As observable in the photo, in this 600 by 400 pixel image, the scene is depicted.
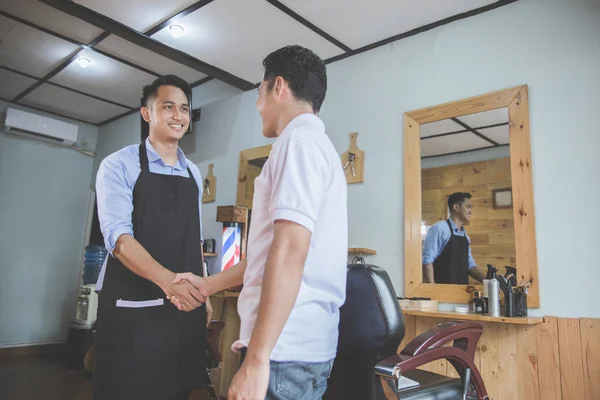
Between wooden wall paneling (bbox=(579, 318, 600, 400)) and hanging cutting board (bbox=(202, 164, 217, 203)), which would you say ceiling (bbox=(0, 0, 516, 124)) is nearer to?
hanging cutting board (bbox=(202, 164, 217, 203))

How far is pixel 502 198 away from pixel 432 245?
54 centimetres

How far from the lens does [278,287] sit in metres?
0.90

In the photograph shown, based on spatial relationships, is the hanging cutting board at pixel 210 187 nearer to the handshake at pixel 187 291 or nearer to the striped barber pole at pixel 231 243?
the striped barber pole at pixel 231 243

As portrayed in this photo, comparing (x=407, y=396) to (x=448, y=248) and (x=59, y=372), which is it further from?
(x=59, y=372)

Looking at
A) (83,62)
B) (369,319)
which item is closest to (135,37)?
(83,62)

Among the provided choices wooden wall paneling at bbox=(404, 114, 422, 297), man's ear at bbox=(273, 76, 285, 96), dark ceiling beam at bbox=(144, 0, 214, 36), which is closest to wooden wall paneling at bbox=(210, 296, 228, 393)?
wooden wall paneling at bbox=(404, 114, 422, 297)

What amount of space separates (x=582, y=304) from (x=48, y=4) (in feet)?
12.5

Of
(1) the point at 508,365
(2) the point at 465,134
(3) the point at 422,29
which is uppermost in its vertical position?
(3) the point at 422,29

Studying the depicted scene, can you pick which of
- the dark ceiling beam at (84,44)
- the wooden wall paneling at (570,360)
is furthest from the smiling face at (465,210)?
the dark ceiling beam at (84,44)

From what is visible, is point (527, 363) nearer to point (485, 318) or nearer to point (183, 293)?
point (485, 318)

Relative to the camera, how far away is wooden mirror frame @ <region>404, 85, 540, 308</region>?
2525 millimetres

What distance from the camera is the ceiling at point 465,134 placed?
9.03ft

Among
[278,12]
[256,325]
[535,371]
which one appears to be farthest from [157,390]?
[278,12]

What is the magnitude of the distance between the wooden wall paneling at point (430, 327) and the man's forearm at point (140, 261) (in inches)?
70.2
